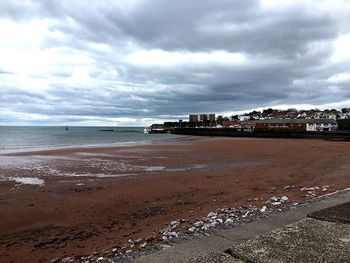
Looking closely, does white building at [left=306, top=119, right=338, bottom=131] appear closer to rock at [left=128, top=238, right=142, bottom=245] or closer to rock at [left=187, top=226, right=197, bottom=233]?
rock at [left=187, top=226, right=197, bottom=233]

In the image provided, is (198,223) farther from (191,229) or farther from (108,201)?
(108,201)

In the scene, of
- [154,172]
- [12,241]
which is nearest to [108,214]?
[12,241]

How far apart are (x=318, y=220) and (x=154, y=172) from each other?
39.8 ft

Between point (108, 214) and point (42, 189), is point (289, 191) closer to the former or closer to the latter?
point (108, 214)

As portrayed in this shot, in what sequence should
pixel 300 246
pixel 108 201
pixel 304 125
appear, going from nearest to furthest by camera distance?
pixel 300 246 → pixel 108 201 → pixel 304 125

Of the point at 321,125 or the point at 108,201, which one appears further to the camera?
the point at 321,125

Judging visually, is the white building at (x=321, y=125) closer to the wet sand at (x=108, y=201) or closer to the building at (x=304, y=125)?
the building at (x=304, y=125)

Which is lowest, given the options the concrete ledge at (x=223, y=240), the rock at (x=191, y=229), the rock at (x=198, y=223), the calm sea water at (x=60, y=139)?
the calm sea water at (x=60, y=139)

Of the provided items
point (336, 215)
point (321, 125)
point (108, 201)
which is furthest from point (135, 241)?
point (321, 125)

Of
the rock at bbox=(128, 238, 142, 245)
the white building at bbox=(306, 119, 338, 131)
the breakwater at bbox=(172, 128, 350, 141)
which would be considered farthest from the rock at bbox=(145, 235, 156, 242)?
the white building at bbox=(306, 119, 338, 131)

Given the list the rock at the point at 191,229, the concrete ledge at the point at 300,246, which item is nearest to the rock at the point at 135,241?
the rock at the point at 191,229

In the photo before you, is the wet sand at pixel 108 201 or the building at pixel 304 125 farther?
the building at pixel 304 125

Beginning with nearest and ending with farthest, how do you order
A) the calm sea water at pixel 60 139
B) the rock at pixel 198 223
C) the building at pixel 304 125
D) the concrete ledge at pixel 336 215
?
the concrete ledge at pixel 336 215 < the rock at pixel 198 223 < the calm sea water at pixel 60 139 < the building at pixel 304 125

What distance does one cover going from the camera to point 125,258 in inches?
162
